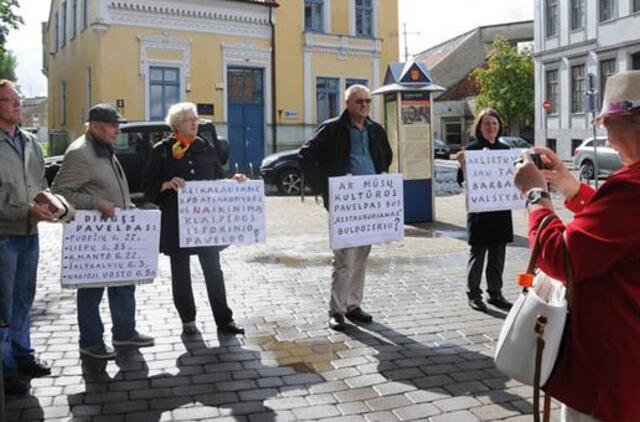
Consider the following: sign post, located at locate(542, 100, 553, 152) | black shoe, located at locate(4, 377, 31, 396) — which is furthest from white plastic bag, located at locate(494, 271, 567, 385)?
sign post, located at locate(542, 100, 553, 152)

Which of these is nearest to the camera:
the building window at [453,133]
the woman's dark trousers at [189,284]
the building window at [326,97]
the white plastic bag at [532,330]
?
the white plastic bag at [532,330]

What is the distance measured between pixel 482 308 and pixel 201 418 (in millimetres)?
3398

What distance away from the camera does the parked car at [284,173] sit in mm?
19578

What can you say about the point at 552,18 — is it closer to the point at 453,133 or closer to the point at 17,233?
the point at 453,133

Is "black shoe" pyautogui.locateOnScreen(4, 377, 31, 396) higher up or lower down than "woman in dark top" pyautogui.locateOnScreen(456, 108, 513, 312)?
lower down

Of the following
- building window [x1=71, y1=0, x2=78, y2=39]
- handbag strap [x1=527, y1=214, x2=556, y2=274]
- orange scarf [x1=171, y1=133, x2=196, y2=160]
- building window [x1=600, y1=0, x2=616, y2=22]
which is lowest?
handbag strap [x1=527, y1=214, x2=556, y2=274]

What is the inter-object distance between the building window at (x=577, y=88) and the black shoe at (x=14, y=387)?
37.0 m

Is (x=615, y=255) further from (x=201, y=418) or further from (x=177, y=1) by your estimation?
(x=177, y=1)

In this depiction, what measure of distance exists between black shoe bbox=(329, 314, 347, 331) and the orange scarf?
6.21 ft

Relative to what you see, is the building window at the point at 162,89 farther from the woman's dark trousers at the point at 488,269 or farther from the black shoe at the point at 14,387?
the black shoe at the point at 14,387

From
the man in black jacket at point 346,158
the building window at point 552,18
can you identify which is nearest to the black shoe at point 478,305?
the man in black jacket at point 346,158

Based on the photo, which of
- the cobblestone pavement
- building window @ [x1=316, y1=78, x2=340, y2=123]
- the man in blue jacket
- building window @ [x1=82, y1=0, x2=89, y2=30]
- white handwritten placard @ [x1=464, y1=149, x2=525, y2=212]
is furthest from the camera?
building window @ [x1=316, y1=78, x2=340, y2=123]

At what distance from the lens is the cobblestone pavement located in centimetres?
440

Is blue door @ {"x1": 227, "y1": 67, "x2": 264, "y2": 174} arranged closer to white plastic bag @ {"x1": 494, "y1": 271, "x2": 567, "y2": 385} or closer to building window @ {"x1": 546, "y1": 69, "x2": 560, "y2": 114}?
building window @ {"x1": 546, "y1": 69, "x2": 560, "y2": 114}
